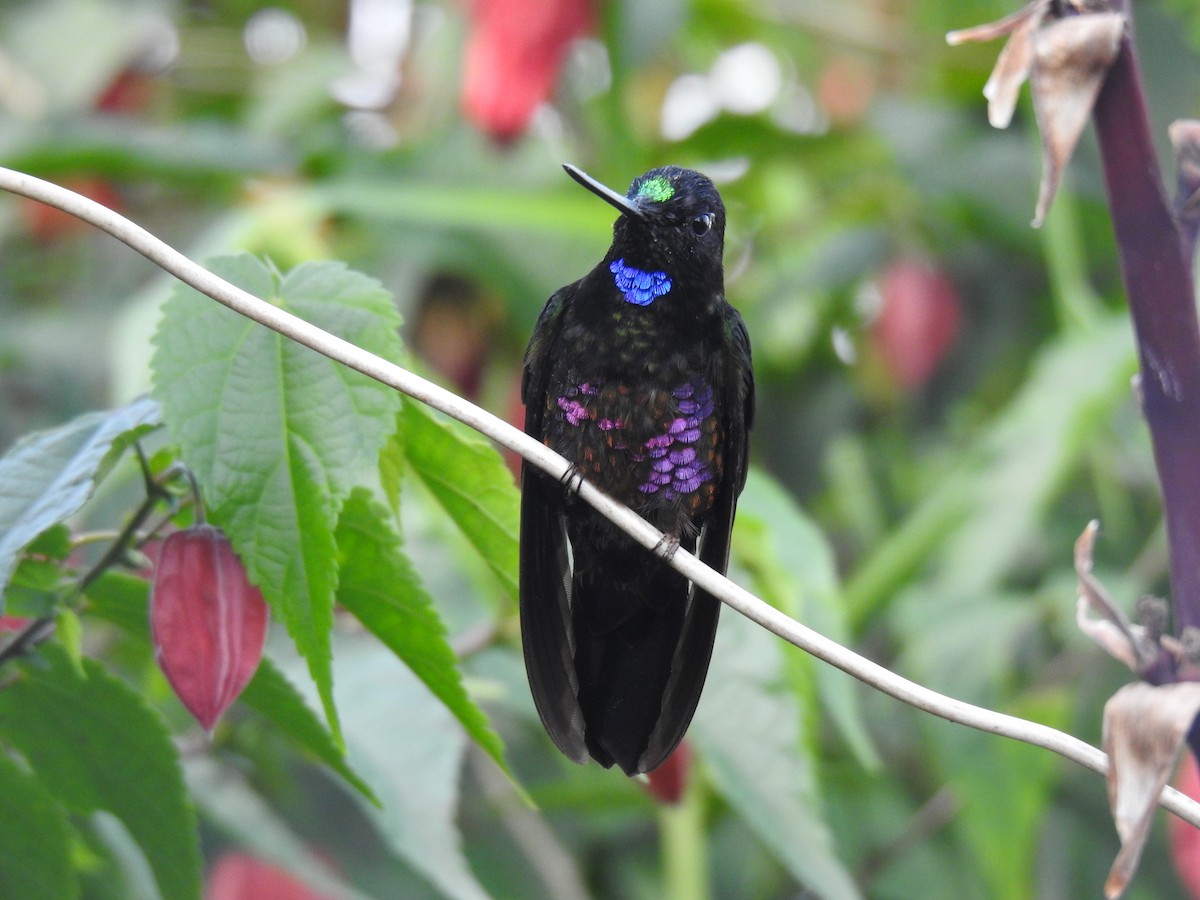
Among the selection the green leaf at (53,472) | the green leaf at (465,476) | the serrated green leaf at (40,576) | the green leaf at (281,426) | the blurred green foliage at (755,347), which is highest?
the green leaf at (281,426)

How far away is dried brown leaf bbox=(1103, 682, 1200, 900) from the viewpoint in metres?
0.57

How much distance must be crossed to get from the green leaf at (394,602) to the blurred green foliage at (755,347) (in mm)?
357

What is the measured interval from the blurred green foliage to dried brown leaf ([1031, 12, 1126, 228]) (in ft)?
1.55

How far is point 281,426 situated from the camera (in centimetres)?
65

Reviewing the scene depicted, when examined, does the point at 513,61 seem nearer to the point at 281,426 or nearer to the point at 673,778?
the point at 673,778

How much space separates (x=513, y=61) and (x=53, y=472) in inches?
39.8

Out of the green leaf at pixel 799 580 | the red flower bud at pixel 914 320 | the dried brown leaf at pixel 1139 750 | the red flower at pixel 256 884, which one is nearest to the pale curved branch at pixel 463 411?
the dried brown leaf at pixel 1139 750

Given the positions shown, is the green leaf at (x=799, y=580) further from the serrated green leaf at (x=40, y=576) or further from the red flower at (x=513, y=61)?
the red flower at (x=513, y=61)

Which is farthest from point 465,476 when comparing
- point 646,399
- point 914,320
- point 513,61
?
point 914,320

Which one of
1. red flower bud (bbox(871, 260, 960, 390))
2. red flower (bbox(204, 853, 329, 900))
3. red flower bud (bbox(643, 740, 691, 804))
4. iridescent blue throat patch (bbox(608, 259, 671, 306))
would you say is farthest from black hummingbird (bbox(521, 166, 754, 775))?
red flower bud (bbox(871, 260, 960, 390))

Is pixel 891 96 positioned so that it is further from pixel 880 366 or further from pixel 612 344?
pixel 612 344

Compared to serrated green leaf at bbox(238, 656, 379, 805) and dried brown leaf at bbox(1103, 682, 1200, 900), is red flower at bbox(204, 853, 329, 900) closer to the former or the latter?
serrated green leaf at bbox(238, 656, 379, 805)

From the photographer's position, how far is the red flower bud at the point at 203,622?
670 millimetres

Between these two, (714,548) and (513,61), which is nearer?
(714,548)
